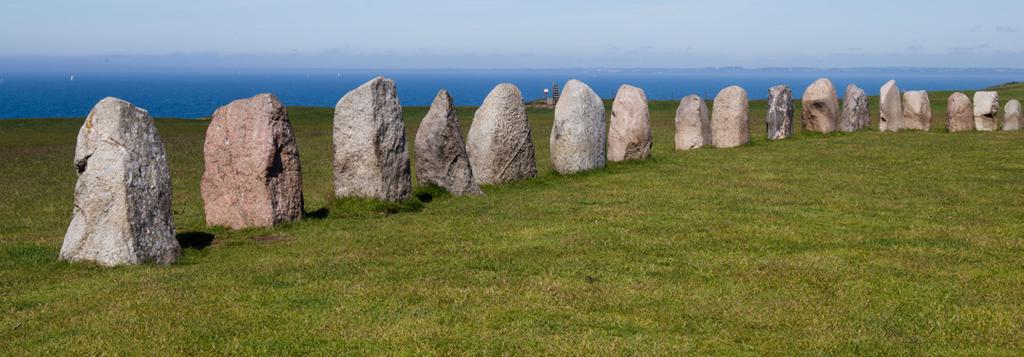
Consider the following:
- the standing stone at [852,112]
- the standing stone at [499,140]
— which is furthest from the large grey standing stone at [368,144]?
the standing stone at [852,112]

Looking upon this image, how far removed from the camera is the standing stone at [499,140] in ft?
71.4

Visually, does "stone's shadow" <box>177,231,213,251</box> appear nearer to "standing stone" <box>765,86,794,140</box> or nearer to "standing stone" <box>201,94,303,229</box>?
"standing stone" <box>201,94,303,229</box>

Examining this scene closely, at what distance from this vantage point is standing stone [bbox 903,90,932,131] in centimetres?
3538

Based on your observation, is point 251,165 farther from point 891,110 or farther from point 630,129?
point 891,110

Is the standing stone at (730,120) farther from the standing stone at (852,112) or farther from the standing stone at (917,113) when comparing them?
the standing stone at (917,113)

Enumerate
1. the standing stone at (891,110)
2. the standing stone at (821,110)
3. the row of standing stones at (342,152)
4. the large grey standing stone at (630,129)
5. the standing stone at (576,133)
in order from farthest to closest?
the standing stone at (891,110), the standing stone at (821,110), the large grey standing stone at (630,129), the standing stone at (576,133), the row of standing stones at (342,152)

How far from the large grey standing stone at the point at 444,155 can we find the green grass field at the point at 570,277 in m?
0.37

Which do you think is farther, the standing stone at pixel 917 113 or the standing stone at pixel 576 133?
the standing stone at pixel 917 113

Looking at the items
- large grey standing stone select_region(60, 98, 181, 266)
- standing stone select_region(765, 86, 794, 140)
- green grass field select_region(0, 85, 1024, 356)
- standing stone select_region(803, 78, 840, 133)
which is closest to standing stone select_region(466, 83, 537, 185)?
green grass field select_region(0, 85, 1024, 356)

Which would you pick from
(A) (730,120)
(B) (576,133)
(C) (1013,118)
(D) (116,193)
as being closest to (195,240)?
(D) (116,193)

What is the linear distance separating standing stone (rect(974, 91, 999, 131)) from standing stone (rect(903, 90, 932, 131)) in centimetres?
150

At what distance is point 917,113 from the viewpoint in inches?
1395

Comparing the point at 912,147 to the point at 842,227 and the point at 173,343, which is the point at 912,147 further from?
the point at 173,343

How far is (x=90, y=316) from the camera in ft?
33.3
